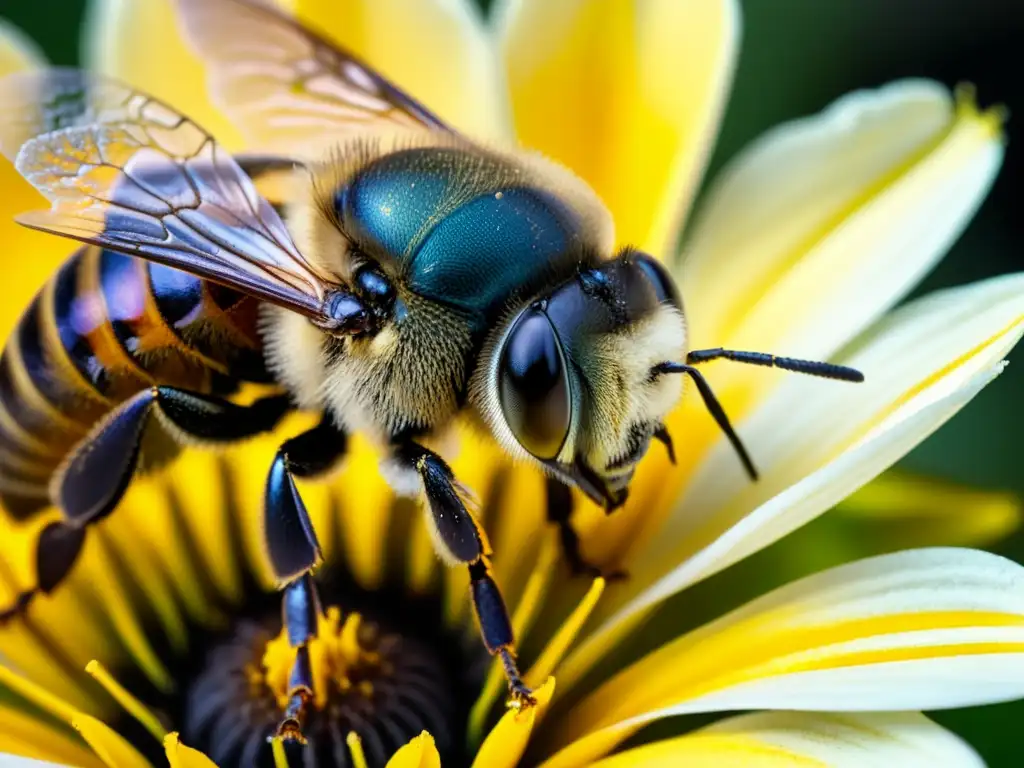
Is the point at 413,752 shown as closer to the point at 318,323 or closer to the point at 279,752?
the point at 279,752

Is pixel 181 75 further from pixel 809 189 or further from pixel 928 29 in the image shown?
pixel 928 29

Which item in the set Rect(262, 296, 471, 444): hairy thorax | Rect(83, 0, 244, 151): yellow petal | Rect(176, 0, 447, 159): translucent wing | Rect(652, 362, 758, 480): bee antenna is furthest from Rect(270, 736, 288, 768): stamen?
Rect(83, 0, 244, 151): yellow petal

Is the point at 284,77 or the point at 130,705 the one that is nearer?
the point at 130,705

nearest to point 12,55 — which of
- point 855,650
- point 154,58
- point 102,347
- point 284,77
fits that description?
point 154,58

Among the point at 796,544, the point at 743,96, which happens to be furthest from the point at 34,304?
the point at 743,96

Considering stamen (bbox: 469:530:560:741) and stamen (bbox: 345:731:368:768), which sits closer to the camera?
stamen (bbox: 345:731:368:768)

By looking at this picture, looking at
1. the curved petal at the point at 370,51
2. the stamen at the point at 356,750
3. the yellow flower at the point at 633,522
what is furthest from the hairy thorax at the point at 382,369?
the curved petal at the point at 370,51

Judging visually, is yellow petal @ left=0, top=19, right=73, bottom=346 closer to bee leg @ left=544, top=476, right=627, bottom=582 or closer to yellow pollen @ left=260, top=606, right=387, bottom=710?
yellow pollen @ left=260, top=606, right=387, bottom=710
